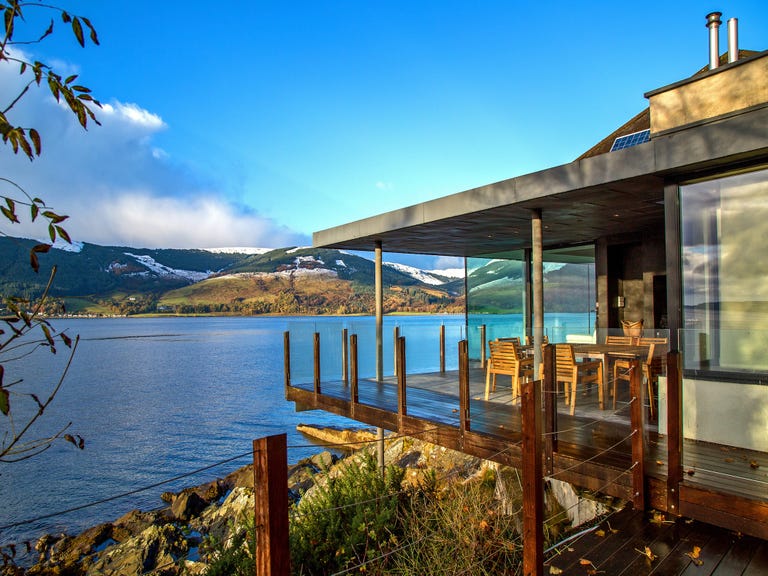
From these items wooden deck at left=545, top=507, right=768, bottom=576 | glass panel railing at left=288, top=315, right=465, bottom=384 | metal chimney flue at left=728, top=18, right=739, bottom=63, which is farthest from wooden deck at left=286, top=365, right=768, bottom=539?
metal chimney flue at left=728, top=18, right=739, bottom=63

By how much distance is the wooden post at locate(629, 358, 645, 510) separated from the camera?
13.7 feet

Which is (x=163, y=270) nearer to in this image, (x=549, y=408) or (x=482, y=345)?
(x=482, y=345)

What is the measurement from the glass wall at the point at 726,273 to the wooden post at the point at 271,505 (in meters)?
3.89

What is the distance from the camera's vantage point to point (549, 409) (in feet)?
16.2

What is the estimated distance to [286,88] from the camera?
60.8 feet

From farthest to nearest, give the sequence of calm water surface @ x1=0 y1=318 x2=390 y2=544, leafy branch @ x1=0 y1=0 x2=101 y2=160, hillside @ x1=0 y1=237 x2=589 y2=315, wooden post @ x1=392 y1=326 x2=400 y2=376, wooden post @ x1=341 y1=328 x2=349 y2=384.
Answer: hillside @ x1=0 y1=237 x2=589 y2=315
calm water surface @ x1=0 y1=318 x2=390 y2=544
wooden post @ x1=392 y1=326 x2=400 y2=376
wooden post @ x1=341 y1=328 x2=349 y2=384
leafy branch @ x1=0 y1=0 x2=101 y2=160

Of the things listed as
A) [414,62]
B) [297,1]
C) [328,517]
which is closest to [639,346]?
[328,517]

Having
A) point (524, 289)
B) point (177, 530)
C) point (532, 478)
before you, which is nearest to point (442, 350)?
point (524, 289)

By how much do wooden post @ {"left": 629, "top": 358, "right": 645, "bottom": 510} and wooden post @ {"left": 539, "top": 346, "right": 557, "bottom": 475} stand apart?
0.69 meters

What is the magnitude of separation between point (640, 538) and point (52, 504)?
14.9 metres

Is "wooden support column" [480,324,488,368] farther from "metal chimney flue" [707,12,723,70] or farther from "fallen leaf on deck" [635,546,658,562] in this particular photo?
"fallen leaf on deck" [635,546,658,562]

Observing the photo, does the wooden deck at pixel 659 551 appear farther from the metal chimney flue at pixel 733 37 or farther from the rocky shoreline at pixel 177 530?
the metal chimney flue at pixel 733 37

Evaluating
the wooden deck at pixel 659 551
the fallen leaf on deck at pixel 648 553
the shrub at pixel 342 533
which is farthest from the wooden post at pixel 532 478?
the shrub at pixel 342 533

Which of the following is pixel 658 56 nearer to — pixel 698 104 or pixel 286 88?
pixel 698 104
